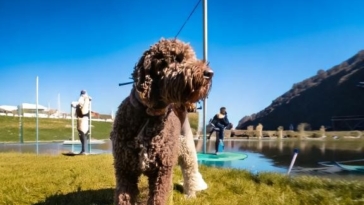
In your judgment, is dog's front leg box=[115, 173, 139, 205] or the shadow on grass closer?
dog's front leg box=[115, 173, 139, 205]

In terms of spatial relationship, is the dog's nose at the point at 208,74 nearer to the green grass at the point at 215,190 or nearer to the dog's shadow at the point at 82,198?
the green grass at the point at 215,190

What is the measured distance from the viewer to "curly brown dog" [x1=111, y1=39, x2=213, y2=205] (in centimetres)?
227

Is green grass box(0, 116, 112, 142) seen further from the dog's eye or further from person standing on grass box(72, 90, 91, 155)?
the dog's eye

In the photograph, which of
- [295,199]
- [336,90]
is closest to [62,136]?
[336,90]

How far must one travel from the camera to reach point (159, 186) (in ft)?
9.13

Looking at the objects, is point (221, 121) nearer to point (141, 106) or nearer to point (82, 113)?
point (82, 113)

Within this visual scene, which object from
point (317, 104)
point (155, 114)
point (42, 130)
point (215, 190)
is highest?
point (317, 104)

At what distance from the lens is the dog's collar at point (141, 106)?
2572 mm

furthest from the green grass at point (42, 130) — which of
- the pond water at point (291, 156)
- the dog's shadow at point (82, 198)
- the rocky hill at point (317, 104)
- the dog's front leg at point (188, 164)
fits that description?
the dog's front leg at point (188, 164)

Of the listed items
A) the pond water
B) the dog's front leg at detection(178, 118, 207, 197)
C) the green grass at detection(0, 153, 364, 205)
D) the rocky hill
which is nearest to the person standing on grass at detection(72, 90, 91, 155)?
the pond water

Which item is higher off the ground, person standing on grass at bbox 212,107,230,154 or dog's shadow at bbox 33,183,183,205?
person standing on grass at bbox 212,107,230,154

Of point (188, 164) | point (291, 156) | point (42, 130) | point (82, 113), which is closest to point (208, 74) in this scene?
point (188, 164)

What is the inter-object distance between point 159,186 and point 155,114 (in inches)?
24.5

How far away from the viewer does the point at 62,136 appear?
28094 mm
